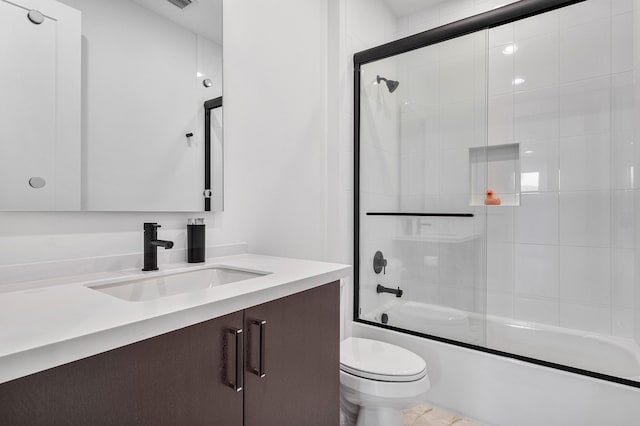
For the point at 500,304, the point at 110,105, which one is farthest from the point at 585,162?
the point at 110,105

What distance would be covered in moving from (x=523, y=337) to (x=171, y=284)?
201 cm

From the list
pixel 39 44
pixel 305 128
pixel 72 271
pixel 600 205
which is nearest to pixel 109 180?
pixel 72 271

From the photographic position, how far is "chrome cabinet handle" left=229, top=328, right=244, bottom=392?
761 mm

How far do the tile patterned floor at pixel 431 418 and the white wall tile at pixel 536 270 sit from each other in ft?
2.95

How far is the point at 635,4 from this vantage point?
6.01 feet

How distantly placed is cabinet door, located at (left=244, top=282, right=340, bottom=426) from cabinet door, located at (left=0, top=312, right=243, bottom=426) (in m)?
0.05

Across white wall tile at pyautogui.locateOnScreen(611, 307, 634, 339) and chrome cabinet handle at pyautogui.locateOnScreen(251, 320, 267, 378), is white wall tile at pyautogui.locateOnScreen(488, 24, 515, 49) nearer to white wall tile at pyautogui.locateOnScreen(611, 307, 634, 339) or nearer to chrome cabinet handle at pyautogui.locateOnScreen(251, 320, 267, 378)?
white wall tile at pyautogui.locateOnScreen(611, 307, 634, 339)

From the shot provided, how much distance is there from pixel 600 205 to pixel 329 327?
6.05 ft

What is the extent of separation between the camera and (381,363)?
1.46 meters

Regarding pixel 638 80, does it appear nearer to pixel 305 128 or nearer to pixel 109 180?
pixel 305 128

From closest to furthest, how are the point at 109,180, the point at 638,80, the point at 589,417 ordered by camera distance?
the point at 109,180 → the point at 589,417 → the point at 638,80

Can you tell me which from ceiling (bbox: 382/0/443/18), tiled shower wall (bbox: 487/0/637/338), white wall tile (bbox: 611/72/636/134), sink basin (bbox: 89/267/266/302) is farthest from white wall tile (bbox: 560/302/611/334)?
ceiling (bbox: 382/0/443/18)

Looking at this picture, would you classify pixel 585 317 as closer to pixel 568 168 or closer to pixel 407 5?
pixel 568 168

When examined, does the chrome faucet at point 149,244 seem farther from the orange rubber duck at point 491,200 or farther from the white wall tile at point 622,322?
the white wall tile at point 622,322
